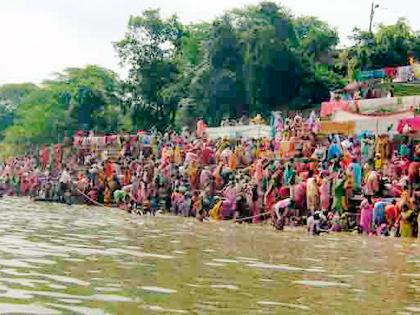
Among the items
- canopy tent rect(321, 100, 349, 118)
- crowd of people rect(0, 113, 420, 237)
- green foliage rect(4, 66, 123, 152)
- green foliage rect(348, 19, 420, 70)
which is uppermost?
green foliage rect(348, 19, 420, 70)

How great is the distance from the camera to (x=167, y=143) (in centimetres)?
2795

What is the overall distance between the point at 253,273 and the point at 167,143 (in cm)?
1988

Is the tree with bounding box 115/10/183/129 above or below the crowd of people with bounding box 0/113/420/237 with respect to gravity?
above

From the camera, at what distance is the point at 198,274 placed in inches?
310

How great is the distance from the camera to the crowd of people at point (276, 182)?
53.1 feet

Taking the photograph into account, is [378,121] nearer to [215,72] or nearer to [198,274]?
[198,274]

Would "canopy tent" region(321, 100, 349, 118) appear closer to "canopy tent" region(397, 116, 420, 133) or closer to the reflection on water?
"canopy tent" region(397, 116, 420, 133)

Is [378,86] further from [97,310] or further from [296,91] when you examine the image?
[97,310]

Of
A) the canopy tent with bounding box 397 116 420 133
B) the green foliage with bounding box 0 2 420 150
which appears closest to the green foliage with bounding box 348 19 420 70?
the green foliage with bounding box 0 2 420 150

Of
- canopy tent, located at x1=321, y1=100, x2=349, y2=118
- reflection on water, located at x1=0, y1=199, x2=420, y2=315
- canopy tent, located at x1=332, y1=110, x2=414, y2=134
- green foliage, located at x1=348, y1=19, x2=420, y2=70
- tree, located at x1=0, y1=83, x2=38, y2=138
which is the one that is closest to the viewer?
reflection on water, located at x1=0, y1=199, x2=420, y2=315

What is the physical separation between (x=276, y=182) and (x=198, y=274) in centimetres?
1109

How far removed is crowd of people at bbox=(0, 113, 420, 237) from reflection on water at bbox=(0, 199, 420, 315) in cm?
259

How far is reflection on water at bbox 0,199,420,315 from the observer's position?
606 centimetres

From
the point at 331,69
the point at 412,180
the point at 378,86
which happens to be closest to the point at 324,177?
the point at 412,180
